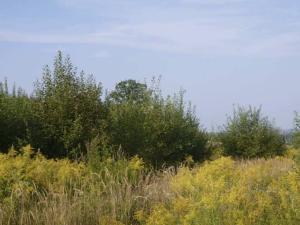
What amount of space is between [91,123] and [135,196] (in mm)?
6121

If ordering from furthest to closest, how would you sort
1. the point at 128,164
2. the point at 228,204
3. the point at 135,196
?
the point at 128,164
the point at 135,196
the point at 228,204

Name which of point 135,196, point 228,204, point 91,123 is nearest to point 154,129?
point 91,123

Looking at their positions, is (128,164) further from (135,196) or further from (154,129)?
(154,129)

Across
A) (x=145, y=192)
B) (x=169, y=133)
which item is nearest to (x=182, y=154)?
(x=169, y=133)

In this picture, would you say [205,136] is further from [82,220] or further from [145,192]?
[82,220]

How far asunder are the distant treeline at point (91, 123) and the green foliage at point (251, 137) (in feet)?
18.3

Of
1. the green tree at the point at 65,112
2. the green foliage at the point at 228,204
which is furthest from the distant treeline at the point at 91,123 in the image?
the green foliage at the point at 228,204

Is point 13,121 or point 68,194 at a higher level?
point 13,121

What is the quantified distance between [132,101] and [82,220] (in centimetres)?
1107

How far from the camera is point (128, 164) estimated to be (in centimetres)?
1175

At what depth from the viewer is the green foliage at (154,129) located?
53.7ft

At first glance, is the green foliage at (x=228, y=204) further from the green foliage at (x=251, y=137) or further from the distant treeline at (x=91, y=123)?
the green foliage at (x=251, y=137)

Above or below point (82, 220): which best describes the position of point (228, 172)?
above

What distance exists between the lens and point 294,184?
7566mm
